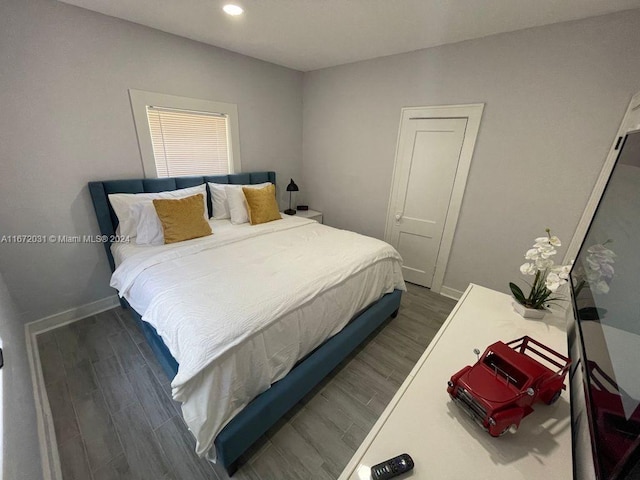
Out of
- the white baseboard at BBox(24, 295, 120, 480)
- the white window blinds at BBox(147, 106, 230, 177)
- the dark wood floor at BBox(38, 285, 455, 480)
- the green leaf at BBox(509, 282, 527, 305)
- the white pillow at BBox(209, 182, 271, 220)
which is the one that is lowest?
the dark wood floor at BBox(38, 285, 455, 480)

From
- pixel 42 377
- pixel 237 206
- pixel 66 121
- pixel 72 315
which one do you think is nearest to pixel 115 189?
pixel 66 121

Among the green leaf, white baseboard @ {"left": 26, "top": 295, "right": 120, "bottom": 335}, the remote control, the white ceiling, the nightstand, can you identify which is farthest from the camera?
the nightstand

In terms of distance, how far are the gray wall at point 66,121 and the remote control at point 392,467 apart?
107 inches

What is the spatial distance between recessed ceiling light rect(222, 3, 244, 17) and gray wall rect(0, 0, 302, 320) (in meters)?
0.77

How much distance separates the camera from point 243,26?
2.15 m

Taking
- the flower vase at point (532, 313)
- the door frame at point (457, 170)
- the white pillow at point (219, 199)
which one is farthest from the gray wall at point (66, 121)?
the flower vase at point (532, 313)

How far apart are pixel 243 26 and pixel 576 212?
314 centimetres

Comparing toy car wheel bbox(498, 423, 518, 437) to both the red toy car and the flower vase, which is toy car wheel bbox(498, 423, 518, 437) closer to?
the red toy car

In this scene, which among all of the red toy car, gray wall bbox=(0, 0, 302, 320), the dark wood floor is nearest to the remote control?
the red toy car

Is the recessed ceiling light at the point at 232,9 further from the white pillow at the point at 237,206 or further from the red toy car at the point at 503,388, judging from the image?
the red toy car at the point at 503,388

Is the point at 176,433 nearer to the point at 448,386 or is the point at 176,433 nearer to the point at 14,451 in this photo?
the point at 14,451

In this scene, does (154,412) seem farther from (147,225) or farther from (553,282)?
(553,282)

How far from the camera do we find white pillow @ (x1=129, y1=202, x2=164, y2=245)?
2.11m

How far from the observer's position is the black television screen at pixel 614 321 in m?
0.49
